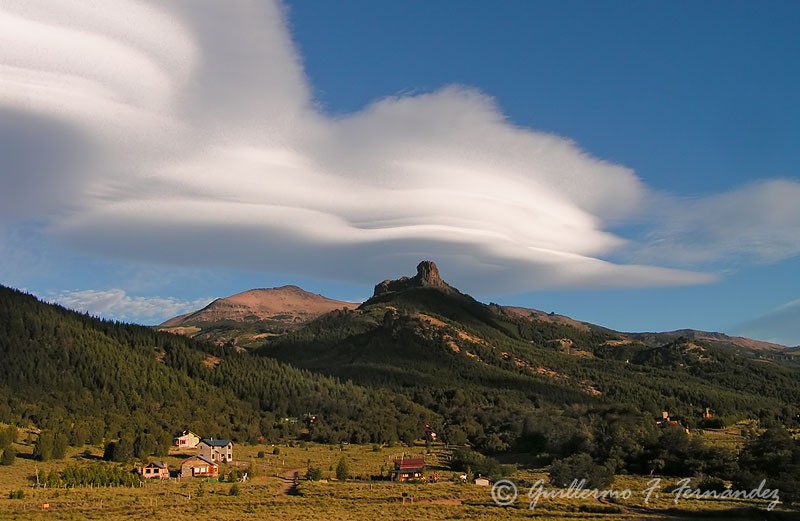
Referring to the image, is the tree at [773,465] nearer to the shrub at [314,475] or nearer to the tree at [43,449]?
the shrub at [314,475]

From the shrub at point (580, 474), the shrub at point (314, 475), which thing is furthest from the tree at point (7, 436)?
the shrub at point (580, 474)

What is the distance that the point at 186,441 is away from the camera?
11444cm

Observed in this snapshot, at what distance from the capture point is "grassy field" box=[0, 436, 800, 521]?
1961 inches

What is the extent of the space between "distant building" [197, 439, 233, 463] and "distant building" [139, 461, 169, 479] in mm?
11408

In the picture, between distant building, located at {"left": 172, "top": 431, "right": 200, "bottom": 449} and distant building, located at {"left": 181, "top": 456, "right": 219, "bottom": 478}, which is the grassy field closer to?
Answer: distant building, located at {"left": 181, "top": 456, "right": 219, "bottom": 478}

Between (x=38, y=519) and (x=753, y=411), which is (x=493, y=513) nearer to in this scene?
(x=38, y=519)

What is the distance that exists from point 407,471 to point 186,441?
49680 mm

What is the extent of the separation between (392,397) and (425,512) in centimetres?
12944

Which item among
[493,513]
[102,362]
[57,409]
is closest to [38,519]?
[493,513]

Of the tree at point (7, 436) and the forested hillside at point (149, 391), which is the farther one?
the forested hillside at point (149, 391)

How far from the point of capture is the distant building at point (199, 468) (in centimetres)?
8384

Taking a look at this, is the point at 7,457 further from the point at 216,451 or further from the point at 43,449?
the point at 216,451

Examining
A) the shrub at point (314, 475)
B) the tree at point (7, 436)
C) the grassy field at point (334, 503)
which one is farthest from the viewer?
the tree at point (7, 436)

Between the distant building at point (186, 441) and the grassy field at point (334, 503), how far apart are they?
35.5 m
